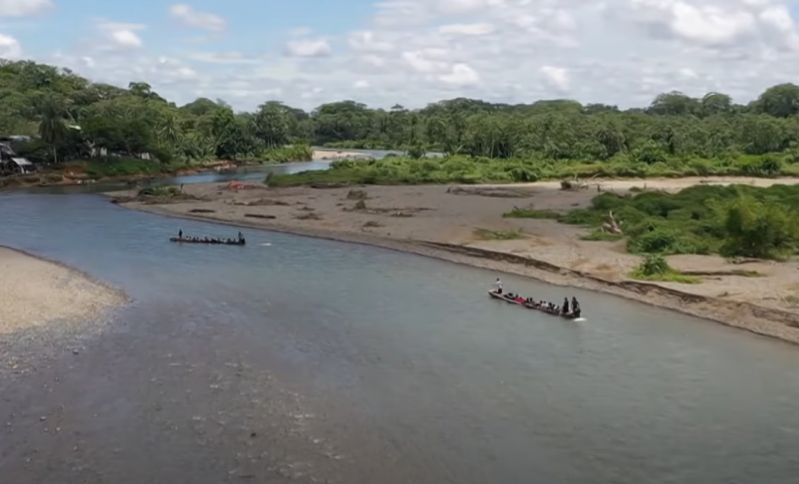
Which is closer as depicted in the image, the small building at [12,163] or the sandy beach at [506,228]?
the sandy beach at [506,228]

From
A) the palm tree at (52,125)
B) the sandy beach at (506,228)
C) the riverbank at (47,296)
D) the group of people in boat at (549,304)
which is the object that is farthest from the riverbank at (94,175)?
the group of people in boat at (549,304)

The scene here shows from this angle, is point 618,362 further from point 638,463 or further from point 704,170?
point 704,170

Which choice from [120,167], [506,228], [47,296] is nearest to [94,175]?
[120,167]

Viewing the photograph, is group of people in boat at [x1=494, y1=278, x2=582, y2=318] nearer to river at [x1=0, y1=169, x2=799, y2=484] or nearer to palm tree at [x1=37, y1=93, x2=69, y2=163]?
river at [x1=0, y1=169, x2=799, y2=484]

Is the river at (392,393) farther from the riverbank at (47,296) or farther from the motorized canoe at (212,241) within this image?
the motorized canoe at (212,241)

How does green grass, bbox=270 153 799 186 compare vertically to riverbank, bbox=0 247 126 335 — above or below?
above

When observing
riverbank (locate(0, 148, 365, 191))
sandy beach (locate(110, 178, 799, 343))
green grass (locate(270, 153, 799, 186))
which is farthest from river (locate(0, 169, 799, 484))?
riverbank (locate(0, 148, 365, 191))

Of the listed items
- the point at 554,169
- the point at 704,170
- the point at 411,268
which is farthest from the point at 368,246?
the point at 704,170

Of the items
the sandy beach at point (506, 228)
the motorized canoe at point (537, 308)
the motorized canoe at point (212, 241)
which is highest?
the sandy beach at point (506, 228)
